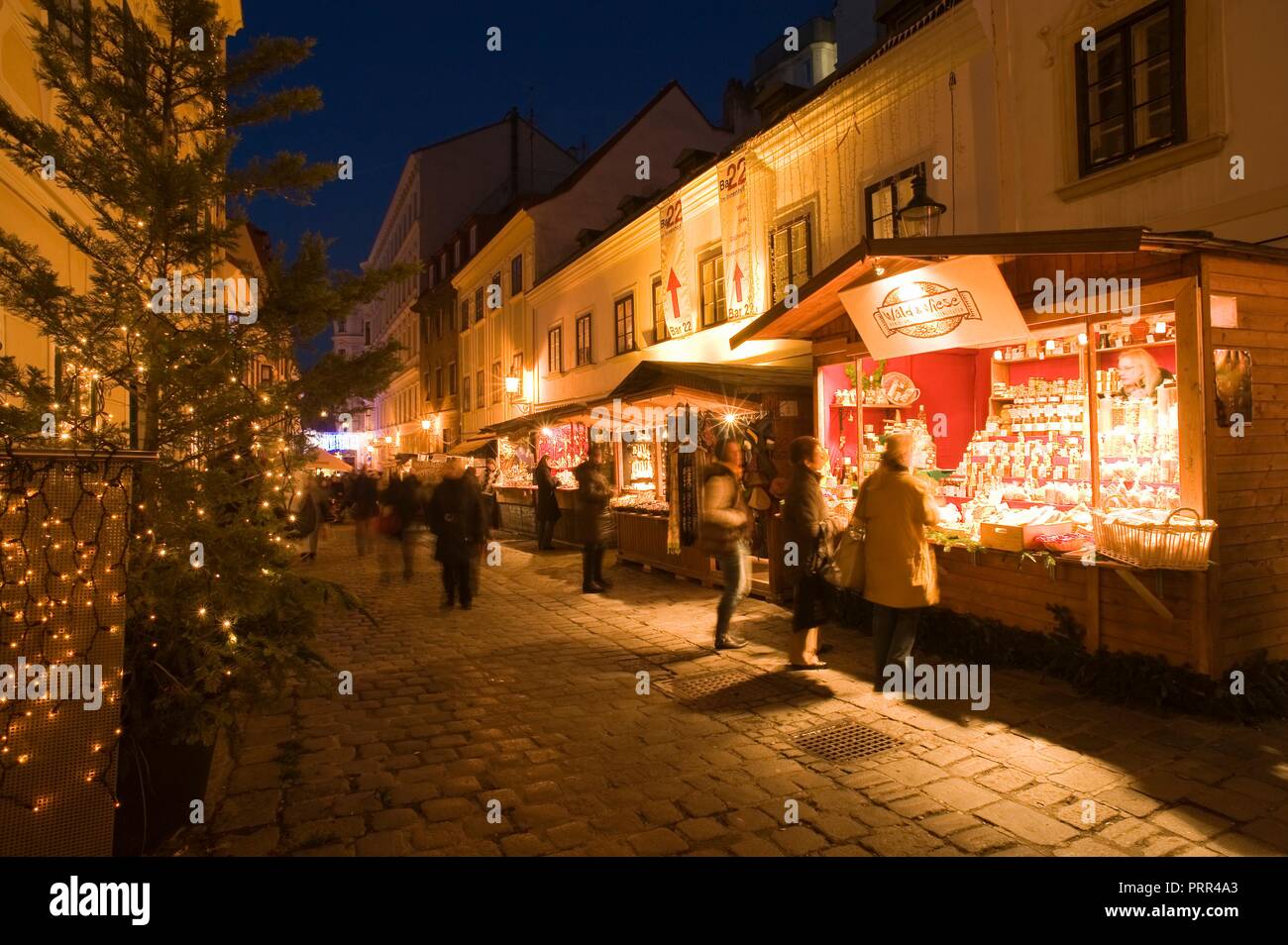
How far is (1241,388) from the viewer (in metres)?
5.77

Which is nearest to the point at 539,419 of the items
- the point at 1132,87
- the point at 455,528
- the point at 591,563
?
the point at 591,563

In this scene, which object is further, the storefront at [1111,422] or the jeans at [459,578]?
the jeans at [459,578]

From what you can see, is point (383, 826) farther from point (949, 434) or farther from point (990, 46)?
point (990, 46)

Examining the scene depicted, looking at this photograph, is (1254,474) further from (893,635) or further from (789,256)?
(789,256)

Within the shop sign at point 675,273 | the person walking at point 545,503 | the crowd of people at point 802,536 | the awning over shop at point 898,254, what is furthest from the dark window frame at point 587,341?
the awning over shop at point 898,254

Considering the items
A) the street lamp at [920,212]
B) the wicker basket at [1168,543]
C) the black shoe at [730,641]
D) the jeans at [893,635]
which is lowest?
the black shoe at [730,641]

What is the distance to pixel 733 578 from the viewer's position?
7.56 metres

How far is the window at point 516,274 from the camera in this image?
2683cm

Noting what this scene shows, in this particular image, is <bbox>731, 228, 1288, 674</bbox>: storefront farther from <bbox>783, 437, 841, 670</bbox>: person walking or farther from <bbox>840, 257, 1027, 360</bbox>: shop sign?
<bbox>783, 437, 841, 670</bbox>: person walking

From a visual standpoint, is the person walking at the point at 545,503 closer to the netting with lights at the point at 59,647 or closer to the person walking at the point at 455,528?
the person walking at the point at 455,528

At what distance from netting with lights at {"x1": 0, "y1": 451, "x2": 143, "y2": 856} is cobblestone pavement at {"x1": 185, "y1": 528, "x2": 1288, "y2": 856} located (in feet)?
2.91

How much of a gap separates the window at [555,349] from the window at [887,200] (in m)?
13.3

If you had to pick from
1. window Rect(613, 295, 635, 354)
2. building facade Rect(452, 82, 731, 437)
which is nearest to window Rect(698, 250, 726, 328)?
window Rect(613, 295, 635, 354)

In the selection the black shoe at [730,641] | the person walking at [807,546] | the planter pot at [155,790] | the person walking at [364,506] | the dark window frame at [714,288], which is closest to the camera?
the planter pot at [155,790]
